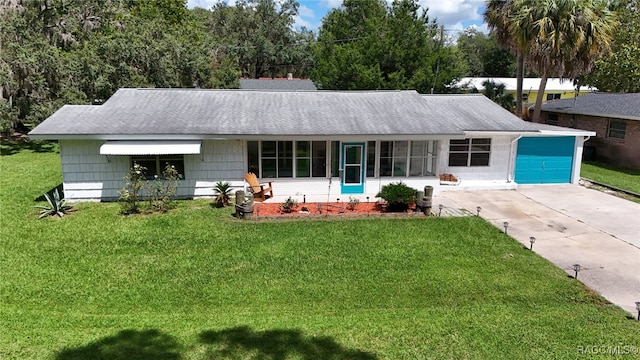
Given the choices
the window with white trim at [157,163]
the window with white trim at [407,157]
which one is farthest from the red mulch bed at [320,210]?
the window with white trim at [157,163]

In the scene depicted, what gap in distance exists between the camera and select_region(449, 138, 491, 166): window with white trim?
16.5 meters

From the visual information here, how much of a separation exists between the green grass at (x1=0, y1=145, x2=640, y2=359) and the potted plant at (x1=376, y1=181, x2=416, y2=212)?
976mm

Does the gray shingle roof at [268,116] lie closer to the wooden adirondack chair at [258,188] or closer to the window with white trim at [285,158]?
the window with white trim at [285,158]

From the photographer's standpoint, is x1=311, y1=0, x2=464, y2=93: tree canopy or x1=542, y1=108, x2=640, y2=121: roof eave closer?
x1=542, y1=108, x2=640, y2=121: roof eave

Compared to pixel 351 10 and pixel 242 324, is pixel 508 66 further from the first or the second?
pixel 242 324

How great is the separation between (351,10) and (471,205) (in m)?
35.0

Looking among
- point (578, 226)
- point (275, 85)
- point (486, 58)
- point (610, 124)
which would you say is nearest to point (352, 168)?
point (578, 226)

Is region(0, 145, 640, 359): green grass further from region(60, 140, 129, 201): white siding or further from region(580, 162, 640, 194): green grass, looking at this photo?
region(580, 162, 640, 194): green grass

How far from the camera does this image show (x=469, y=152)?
54.1ft

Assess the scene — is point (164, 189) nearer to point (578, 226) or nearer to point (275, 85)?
point (578, 226)

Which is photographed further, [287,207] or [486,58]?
[486,58]

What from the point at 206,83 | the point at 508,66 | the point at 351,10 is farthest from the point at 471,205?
the point at 508,66

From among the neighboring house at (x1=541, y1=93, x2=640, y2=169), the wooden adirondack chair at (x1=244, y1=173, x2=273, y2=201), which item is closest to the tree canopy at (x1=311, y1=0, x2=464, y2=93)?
the neighboring house at (x1=541, y1=93, x2=640, y2=169)

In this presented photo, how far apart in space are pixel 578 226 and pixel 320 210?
7254 millimetres
